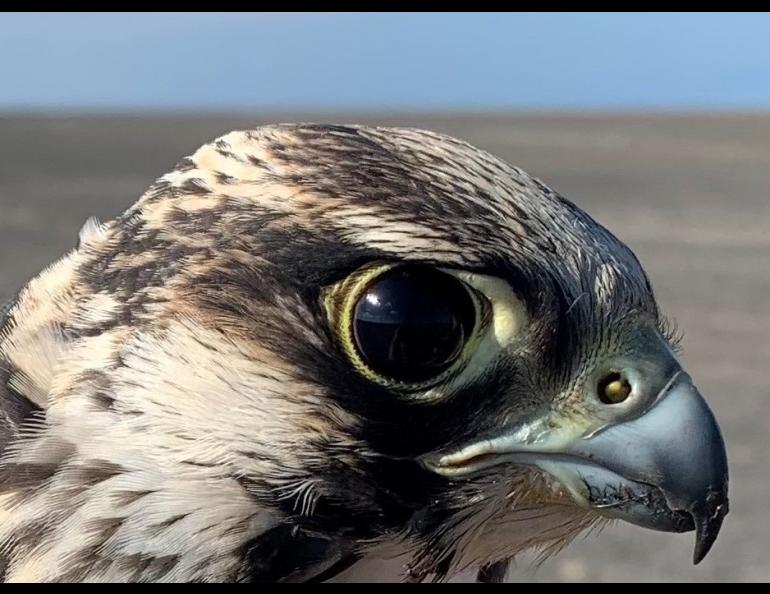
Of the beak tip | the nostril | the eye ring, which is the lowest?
the beak tip

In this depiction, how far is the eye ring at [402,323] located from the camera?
2.12 metres

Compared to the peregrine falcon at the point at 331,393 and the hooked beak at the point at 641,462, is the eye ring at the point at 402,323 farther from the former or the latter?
the hooked beak at the point at 641,462

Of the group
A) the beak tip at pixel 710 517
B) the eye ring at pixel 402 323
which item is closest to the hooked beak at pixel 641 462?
the beak tip at pixel 710 517

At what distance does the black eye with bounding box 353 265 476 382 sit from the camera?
2.11 meters

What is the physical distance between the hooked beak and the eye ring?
0.60ft

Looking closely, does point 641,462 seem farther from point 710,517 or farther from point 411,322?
point 411,322

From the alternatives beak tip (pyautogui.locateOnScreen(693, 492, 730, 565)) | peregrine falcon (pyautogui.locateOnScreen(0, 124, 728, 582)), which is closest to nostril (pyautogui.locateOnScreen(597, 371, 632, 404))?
peregrine falcon (pyautogui.locateOnScreen(0, 124, 728, 582))

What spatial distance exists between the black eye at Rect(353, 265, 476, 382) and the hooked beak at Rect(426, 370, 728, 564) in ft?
0.64

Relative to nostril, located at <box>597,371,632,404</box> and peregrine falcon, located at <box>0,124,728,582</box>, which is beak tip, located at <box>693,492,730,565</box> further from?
nostril, located at <box>597,371,632,404</box>

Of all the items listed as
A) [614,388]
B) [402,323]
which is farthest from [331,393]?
[614,388]

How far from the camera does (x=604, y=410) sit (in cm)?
224

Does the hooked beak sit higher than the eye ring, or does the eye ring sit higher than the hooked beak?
the eye ring

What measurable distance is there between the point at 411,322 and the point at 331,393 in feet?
0.65

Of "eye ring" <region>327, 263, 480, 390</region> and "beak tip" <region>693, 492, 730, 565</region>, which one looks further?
"beak tip" <region>693, 492, 730, 565</region>
